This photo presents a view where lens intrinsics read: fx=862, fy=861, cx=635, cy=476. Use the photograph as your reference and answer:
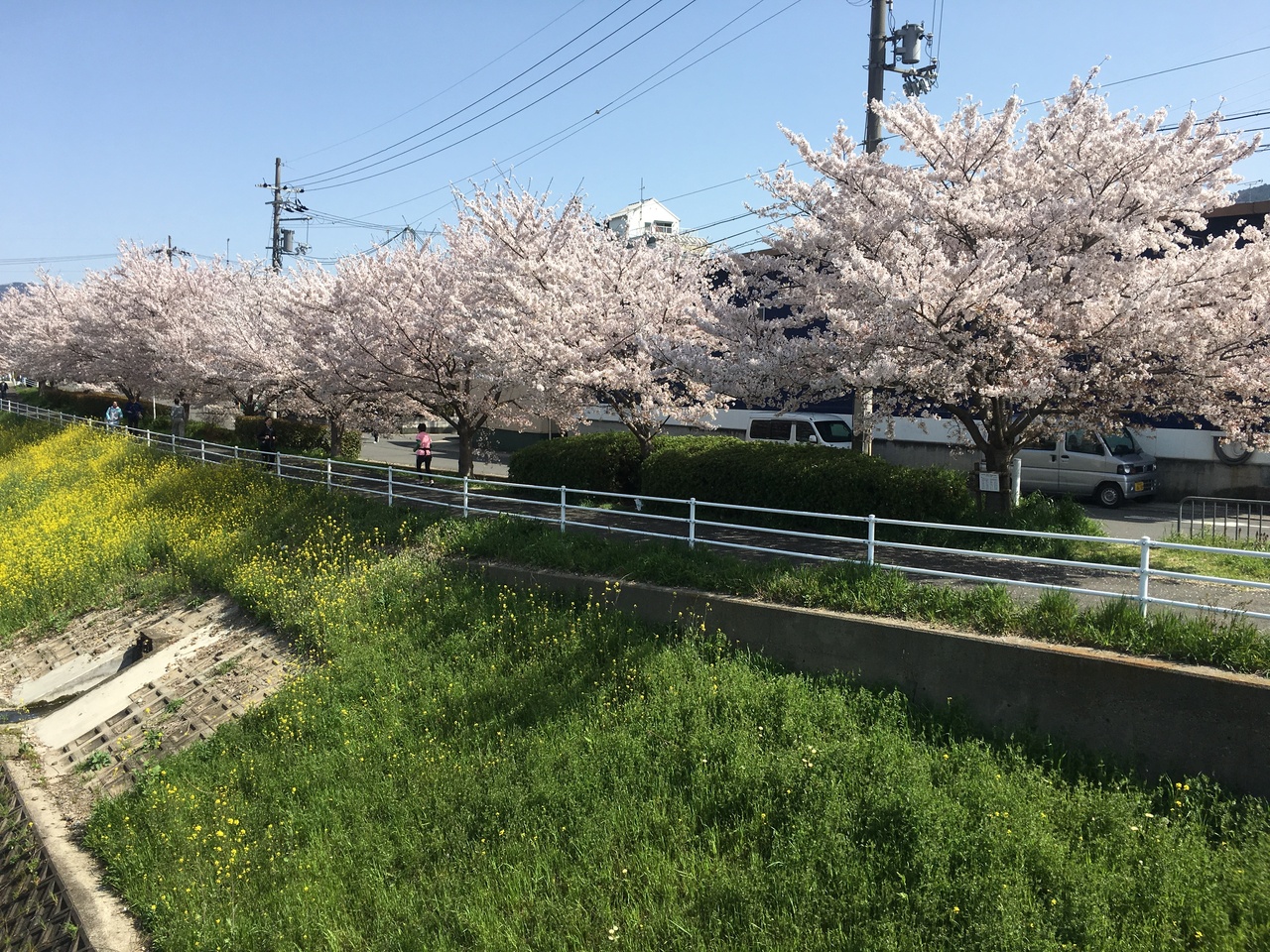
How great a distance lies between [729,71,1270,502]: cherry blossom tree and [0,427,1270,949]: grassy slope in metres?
4.57

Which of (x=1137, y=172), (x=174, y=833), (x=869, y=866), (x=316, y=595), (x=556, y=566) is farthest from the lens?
(x=316, y=595)

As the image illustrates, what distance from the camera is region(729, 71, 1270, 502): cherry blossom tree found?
10.0 metres

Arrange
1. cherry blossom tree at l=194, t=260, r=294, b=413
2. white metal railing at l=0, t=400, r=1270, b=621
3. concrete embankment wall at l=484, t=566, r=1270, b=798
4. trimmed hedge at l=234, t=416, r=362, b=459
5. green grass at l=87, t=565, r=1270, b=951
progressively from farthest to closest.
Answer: trimmed hedge at l=234, t=416, r=362, b=459
cherry blossom tree at l=194, t=260, r=294, b=413
white metal railing at l=0, t=400, r=1270, b=621
concrete embankment wall at l=484, t=566, r=1270, b=798
green grass at l=87, t=565, r=1270, b=951

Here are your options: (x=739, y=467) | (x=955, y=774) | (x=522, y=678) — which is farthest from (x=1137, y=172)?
(x=522, y=678)

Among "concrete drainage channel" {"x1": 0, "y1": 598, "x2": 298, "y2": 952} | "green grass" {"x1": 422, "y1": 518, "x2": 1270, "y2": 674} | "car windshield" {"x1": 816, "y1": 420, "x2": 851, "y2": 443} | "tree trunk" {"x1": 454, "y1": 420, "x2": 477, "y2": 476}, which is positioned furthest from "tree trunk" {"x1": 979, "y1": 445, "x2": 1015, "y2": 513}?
"tree trunk" {"x1": 454, "y1": 420, "x2": 477, "y2": 476}

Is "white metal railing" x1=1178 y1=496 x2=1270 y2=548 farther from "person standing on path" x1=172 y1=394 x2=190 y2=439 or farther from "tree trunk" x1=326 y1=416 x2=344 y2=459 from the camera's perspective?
"person standing on path" x1=172 y1=394 x2=190 y2=439

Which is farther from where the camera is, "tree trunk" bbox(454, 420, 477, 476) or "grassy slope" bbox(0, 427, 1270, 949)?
"tree trunk" bbox(454, 420, 477, 476)

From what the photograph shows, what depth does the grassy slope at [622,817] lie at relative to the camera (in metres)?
5.61

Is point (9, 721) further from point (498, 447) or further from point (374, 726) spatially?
point (498, 447)

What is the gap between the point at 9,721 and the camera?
12984 millimetres

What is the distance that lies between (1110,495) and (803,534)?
1342cm

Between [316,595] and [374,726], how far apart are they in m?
3.75

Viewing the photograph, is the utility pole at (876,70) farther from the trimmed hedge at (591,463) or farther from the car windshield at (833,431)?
the car windshield at (833,431)

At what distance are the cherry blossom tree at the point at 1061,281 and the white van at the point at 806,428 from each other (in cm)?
1102
